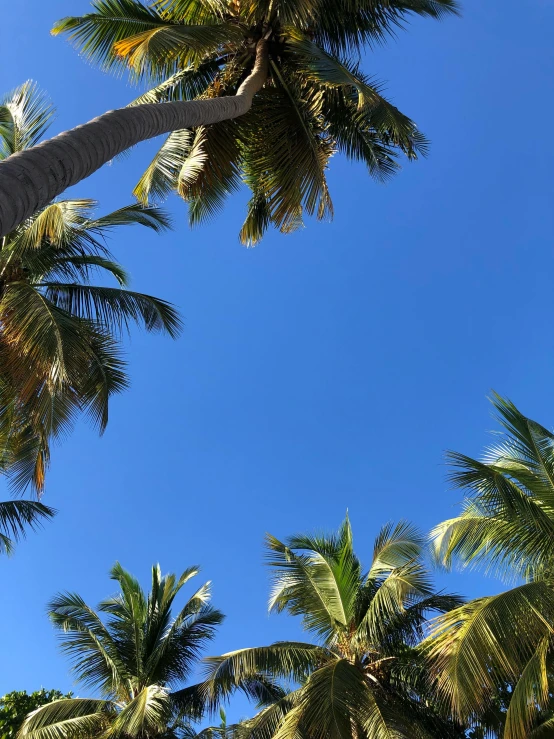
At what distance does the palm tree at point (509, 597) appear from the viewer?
6.81m

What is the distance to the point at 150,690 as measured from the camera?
10.7 m

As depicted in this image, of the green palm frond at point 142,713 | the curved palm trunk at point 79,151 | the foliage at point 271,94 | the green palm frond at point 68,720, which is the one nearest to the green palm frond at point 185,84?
the foliage at point 271,94

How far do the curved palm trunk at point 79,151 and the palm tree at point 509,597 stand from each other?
568cm

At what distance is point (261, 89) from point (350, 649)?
35.5ft

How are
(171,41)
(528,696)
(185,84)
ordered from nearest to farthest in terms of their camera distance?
(528,696) → (171,41) → (185,84)

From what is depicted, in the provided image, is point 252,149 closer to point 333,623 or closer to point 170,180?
point 170,180

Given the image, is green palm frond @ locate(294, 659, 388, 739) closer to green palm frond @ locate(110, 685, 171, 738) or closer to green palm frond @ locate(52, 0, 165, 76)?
green palm frond @ locate(110, 685, 171, 738)

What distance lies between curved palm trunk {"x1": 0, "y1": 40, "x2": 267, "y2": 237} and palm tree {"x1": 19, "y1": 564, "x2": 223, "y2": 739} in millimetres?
12027

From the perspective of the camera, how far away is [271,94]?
30.8 feet

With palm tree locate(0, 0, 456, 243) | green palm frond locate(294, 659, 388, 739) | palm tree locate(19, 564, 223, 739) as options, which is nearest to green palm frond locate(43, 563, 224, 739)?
palm tree locate(19, 564, 223, 739)

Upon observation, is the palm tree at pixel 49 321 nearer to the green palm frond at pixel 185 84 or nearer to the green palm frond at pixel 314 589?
the green palm frond at pixel 185 84

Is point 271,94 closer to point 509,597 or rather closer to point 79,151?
point 79,151

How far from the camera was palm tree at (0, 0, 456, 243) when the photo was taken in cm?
783

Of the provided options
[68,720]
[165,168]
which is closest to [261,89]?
[165,168]
